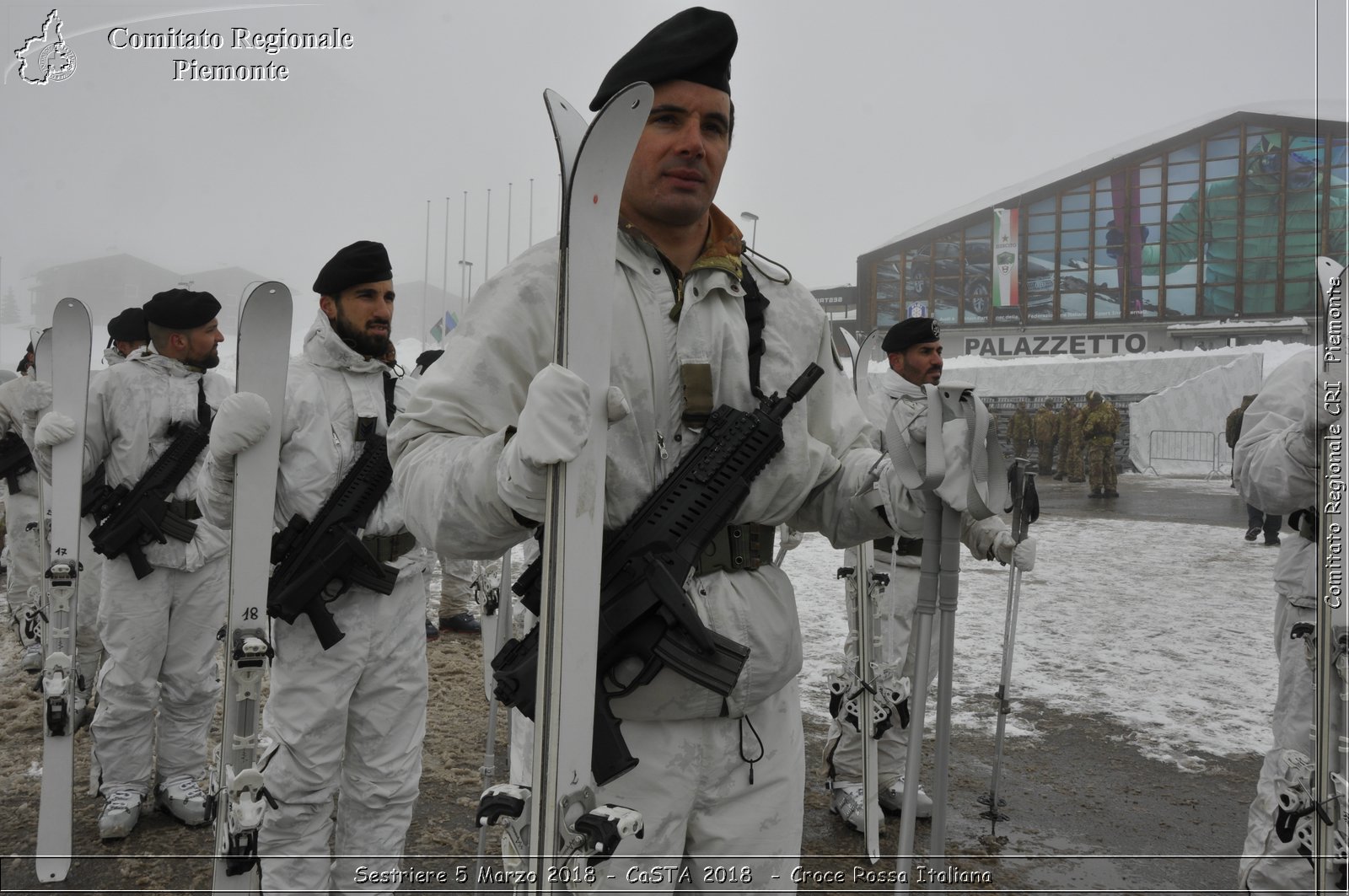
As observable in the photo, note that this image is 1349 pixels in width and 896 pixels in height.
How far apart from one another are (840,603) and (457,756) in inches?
173

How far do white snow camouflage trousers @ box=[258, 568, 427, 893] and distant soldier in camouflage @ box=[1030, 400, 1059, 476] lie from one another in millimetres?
20595

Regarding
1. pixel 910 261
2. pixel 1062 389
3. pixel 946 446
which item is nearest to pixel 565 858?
pixel 946 446

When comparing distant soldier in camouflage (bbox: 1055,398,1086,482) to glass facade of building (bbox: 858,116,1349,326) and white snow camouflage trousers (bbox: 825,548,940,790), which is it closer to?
glass facade of building (bbox: 858,116,1349,326)

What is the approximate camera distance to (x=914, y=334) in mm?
4637

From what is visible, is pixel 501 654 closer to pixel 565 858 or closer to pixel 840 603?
pixel 565 858

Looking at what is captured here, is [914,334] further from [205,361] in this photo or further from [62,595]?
[62,595]

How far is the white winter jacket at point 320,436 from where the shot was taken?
3137mm

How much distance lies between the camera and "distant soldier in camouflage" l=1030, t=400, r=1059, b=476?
21.4 metres

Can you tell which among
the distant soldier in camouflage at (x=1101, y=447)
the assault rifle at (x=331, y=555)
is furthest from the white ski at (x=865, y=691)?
the distant soldier in camouflage at (x=1101, y=447)

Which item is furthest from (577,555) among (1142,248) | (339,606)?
(1142,248)

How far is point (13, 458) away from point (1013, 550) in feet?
24.5

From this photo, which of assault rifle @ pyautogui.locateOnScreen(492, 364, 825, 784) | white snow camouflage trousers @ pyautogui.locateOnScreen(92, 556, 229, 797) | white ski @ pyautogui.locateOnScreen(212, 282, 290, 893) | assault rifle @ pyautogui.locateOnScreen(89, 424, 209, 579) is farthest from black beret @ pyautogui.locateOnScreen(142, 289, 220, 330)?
assault rifle @ pyautogui.locateOnScreen(492, 364, 825, 784)

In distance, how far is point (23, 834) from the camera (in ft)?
13.0

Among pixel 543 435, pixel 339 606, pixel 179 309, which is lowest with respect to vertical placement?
pixel 339 606
